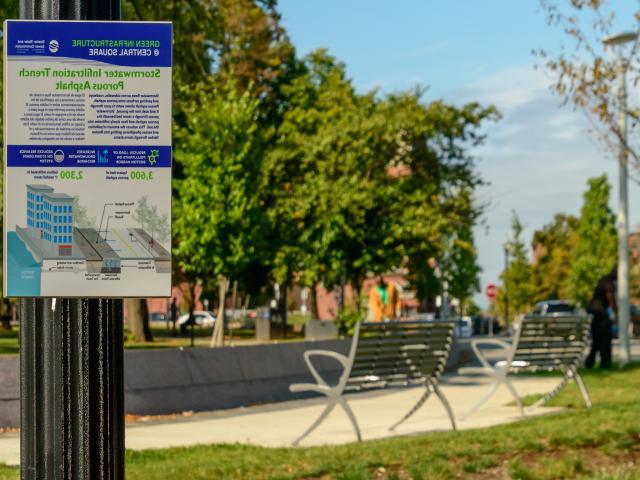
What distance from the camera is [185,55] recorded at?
1034 inches

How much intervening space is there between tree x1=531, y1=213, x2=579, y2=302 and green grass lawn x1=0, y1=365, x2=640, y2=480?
85.2m

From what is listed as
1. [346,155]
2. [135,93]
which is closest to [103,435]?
[135,93]

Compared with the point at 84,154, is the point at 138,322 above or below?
below

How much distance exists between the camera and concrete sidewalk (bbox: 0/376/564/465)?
429 inches

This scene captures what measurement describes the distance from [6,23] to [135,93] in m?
0.46

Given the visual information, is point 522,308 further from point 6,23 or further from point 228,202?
point 6,23

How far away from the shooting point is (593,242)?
83438 mm

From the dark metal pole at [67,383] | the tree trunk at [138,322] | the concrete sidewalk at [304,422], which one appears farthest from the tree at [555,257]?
the dark metal pole at [67,383]

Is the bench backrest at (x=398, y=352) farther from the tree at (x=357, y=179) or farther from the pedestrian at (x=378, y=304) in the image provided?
the tree at (x=357, y=179)

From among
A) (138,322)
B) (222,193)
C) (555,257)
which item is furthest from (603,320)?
(555,257)

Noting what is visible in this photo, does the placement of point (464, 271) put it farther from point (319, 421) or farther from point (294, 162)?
point (319, 421)

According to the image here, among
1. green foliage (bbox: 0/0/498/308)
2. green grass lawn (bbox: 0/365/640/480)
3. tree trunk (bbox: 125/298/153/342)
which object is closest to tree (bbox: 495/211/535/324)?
green foliage (bbox: 0/0/498/308)

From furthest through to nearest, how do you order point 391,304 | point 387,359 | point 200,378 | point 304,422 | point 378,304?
point 391,304 → point 378,304 → point 200,378 → point 304,422 → point 387,359

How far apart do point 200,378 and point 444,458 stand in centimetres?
682
